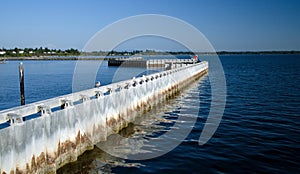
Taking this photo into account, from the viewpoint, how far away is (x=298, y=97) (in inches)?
991

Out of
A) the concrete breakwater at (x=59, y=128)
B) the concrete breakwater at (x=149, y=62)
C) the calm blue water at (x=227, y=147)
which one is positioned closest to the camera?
the concrete breakwater at (x=59, y=128)

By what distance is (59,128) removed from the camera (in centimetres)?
858

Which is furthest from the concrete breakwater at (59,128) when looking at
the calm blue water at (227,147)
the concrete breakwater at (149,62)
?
the concrete breakwater at (149,62)

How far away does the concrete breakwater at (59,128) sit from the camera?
6738 millimetres

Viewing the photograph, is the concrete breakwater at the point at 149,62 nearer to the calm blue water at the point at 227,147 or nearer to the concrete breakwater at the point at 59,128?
the calm blue water at the point at 227,147

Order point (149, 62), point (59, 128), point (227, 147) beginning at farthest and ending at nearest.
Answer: point (149, 62) < point (227, 147) < point (59, 128)

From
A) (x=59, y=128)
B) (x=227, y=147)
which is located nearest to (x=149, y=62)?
(x=227, y=147)

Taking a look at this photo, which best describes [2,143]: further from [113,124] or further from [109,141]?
[113,124]

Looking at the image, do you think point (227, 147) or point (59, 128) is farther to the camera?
point (227, 147)

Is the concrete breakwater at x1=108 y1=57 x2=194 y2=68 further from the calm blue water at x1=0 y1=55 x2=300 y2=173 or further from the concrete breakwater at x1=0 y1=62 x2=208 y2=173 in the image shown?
the concrete breakwater at x1=0 y1=62 x2=208 y2=173

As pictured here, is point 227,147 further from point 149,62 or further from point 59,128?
point 149,62

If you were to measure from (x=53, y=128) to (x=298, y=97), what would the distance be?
77.0ft

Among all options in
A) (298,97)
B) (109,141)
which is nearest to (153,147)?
(109,141)

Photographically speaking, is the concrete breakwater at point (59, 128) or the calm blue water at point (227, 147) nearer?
the concrete breakwater at point (59, 128)
